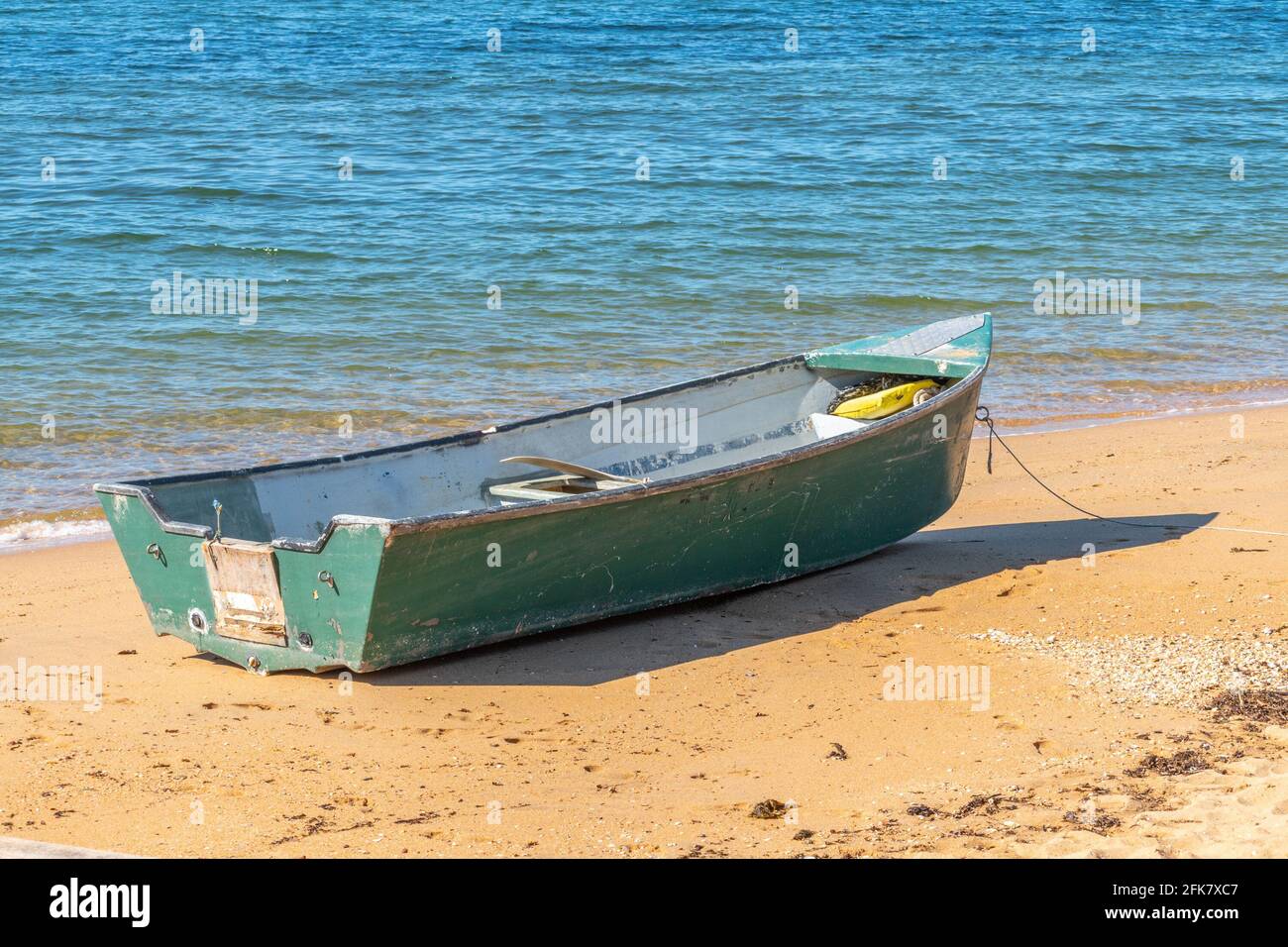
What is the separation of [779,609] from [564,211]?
1088 cm

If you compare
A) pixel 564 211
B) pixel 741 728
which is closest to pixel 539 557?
pixel 741 728

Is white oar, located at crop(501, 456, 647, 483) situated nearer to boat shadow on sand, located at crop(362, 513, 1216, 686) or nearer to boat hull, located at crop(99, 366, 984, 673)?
boat hull, located at crop(99, 366, 984, 673)

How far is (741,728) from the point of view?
6.07 meters

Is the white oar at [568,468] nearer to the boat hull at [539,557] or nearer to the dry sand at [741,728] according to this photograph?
the boat hull at [539,557]

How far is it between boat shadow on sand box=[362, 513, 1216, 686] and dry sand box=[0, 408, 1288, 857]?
0.02 meters

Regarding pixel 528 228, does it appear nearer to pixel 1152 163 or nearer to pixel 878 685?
pixel 1152 163

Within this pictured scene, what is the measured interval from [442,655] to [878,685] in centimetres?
199

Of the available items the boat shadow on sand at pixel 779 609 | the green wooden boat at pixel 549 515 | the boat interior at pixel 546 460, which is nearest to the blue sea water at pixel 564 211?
the boat interior at pixel 546 460

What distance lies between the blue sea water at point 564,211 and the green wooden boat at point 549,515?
121 inches

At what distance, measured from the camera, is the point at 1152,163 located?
67.8 feet

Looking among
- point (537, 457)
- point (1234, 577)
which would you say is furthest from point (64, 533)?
point (1234, 577)

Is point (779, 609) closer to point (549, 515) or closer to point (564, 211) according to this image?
point (549, 515)

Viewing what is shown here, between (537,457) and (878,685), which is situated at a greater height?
(537,457)

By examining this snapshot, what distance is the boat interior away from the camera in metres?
7.03
